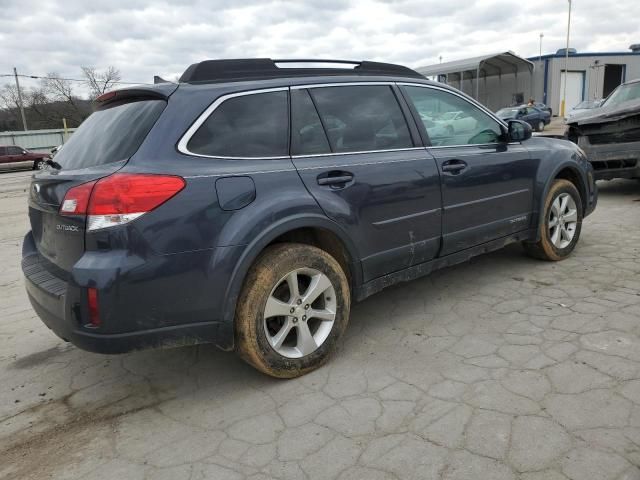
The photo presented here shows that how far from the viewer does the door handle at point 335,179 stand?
3.01m

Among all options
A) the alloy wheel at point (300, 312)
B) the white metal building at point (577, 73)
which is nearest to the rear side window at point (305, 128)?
the alloy wheel at point (300, 312)

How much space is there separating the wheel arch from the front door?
868 mm

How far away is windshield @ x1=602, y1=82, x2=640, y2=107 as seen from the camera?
27.9ft

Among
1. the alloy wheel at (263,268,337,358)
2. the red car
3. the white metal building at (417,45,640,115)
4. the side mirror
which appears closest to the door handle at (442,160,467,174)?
the side mirror

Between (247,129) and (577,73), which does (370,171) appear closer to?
(247,129)

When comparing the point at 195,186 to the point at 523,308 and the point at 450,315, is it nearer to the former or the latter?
the point at 450,315

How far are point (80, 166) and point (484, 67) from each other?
132 feet

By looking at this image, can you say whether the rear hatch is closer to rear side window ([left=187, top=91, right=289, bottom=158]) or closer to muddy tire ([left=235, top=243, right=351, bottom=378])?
rear side window ([left=187, top=91, right=289, bottom=158])

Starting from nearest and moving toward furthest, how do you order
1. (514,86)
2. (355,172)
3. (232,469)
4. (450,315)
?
(232,469) < (355,172) < (450,315) < (514,86)

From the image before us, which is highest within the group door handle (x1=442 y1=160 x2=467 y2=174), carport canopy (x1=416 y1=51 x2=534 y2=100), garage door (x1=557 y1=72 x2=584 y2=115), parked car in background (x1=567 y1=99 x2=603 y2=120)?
carport canopy (x1=416 y1=51 x2=534 y2=100)

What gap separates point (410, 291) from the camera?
170 inches

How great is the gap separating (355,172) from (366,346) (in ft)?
3.70

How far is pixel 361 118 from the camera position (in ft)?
11.1

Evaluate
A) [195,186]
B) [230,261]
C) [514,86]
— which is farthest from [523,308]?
[514,86]
